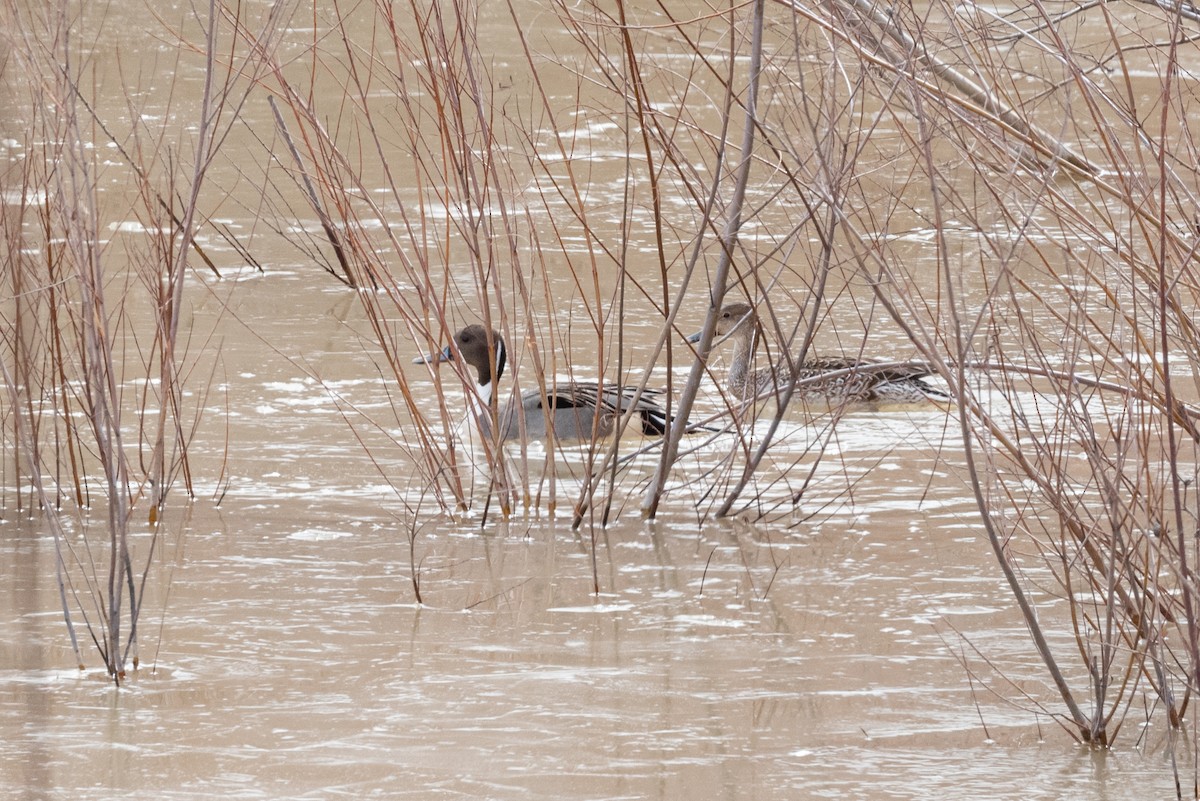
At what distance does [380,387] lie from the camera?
7.56m

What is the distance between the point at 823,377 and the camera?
197 inches

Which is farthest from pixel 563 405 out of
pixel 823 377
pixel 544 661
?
pixel 544 661

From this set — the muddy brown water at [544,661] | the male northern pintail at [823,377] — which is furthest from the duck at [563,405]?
the muddy brown water at [544,661]

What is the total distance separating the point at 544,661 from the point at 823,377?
134 centimetres

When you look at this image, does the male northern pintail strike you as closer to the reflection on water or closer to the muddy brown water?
the muddy brown water

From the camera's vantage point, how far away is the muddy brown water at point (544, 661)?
11.3 ft

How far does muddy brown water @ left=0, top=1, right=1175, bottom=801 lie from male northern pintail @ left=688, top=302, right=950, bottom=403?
385 mm

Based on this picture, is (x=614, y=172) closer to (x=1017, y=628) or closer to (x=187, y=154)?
(x=187, y=154)

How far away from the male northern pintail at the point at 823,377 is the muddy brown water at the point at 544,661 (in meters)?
0.38

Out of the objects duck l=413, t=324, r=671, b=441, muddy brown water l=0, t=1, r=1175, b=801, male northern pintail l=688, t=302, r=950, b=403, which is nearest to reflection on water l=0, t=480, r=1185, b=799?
muddy brown water l=0, t=1, r=1175, b=801

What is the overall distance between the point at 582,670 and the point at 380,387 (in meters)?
3.64

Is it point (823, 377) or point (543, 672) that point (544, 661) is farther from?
point (823, 377)

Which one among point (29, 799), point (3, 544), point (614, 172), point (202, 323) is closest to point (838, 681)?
point (29, 799)

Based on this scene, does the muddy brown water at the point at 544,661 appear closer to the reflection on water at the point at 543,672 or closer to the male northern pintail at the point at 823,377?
the reflection on water at the point at 543,672
